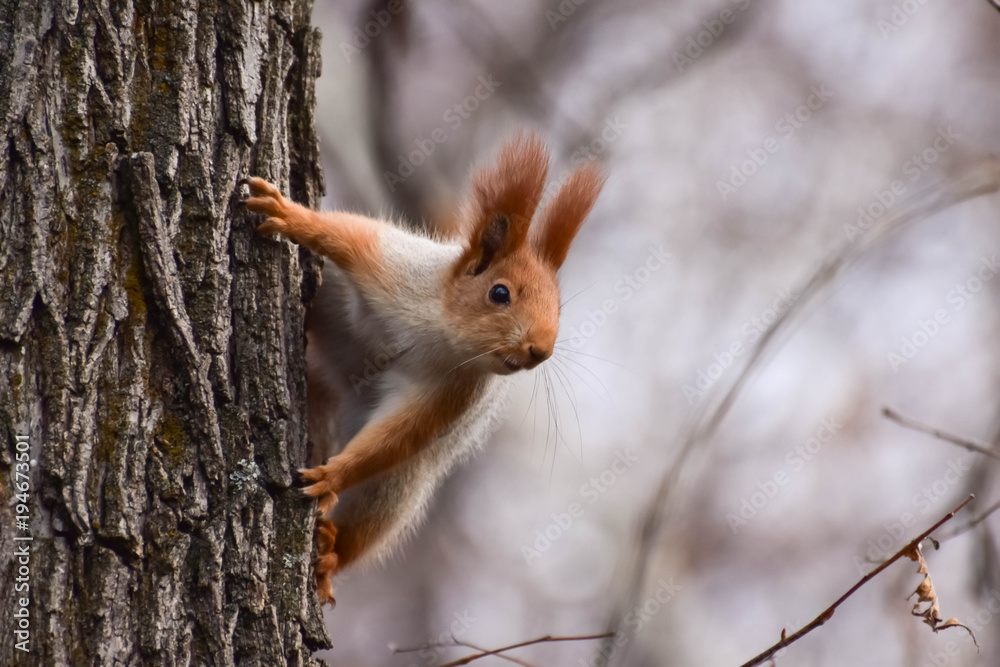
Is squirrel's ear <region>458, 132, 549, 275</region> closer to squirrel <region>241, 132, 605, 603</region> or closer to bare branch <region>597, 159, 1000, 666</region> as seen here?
squirrel <region>241, 132, 605, 603</region>

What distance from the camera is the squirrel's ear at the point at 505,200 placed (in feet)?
8.75

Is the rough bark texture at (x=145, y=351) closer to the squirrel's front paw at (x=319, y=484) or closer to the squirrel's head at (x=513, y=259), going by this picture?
the squirrel's front paw at (x=319, y=484)

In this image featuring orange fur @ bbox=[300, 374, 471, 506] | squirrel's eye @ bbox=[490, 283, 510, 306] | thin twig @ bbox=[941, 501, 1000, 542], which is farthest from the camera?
squirrel's eye @ bbox=[490, 283, 510, 306]

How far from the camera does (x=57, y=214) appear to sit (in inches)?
68.6

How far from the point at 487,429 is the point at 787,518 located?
149 inches

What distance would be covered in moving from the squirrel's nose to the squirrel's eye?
227mm

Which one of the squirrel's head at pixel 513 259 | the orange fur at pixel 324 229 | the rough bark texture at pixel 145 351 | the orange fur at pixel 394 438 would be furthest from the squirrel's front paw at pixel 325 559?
the orange fur at pixel 324 229

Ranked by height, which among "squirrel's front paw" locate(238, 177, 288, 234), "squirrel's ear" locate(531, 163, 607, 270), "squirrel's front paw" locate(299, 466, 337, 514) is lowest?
"squirrel's front paw" locate(299, 466, 337, 514)

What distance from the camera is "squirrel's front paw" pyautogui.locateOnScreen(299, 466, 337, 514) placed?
211cm

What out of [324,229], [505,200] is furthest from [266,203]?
[505,200]

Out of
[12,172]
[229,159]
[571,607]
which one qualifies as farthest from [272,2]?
Answer: [571,607]

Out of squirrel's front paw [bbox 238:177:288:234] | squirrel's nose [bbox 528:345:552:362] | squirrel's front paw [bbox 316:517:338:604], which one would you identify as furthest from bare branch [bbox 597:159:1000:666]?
squirrel's front paw [bbox 238:177:288:234]

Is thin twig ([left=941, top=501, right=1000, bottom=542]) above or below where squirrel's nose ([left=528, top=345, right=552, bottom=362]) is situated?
below

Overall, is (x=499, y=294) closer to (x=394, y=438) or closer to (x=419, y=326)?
(x=419, y=326)
